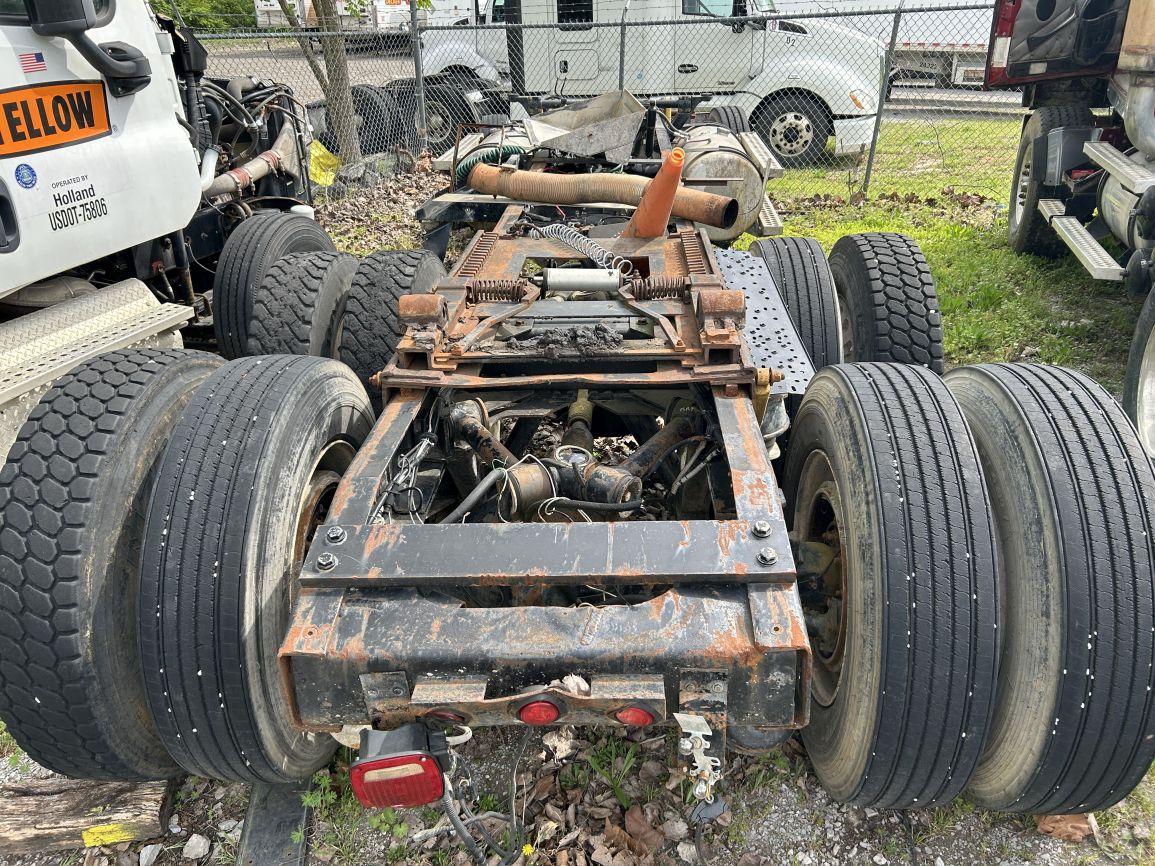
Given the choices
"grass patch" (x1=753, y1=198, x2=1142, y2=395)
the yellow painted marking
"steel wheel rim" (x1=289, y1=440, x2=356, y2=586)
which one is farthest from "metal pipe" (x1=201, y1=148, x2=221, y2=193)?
"grass patch" (x1=753, y1=198, x2=1142, y2=395)

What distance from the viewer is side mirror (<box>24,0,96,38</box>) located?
10.3 feet

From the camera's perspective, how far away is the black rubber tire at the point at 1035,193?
6.81 m

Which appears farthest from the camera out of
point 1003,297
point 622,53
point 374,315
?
point 622,53

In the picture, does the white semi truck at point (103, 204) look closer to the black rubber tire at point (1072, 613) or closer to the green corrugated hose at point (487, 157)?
the green corrugated hose at point (487, 157)

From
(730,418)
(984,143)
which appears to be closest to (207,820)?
(730,418)

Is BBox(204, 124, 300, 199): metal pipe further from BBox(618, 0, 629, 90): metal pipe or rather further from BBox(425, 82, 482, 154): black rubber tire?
BBox(425, 82, 482, 154): black rubber tire

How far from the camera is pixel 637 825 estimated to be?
262 cm

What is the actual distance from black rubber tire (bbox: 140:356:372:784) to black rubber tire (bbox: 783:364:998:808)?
1602 millimetres

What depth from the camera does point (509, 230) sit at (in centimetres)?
473

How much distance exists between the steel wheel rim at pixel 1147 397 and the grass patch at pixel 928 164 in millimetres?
5937

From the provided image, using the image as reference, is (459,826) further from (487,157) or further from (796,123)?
(796,123)

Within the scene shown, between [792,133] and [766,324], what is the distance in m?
8.68

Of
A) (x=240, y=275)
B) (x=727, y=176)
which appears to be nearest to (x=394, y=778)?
(x=240, y=275)

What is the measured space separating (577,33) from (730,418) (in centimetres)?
1041
